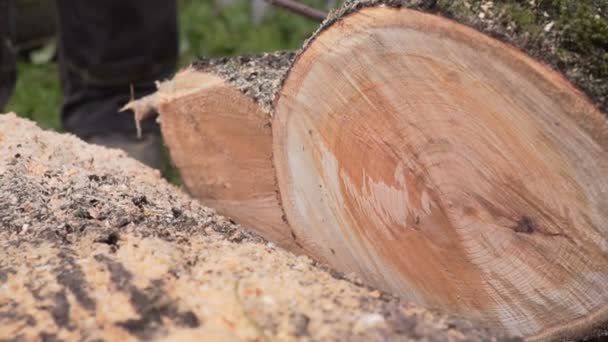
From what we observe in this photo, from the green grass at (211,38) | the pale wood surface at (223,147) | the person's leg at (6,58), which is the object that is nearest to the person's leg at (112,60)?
the person's leg at (6,58)

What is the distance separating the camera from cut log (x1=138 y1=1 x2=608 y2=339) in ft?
4.02

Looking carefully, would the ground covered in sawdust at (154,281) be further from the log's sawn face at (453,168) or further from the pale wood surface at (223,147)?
the pale wood surface at (223,147)

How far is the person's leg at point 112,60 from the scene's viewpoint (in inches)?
113

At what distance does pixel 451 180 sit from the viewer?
137cm

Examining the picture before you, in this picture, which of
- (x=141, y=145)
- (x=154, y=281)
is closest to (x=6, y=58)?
(x=141, y=145)

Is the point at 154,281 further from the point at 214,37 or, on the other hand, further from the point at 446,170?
the point at 214,37

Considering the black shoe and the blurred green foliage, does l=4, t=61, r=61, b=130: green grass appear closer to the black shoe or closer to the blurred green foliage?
the blurred green foliage

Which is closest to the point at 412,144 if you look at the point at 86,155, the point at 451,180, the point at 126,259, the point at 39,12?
the point at 451,180

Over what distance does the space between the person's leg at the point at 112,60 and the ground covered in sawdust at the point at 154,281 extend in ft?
4.37

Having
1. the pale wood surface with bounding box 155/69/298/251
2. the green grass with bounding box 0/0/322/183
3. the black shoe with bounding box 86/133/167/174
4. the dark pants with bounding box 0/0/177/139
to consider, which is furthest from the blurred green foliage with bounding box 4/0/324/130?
the pale wood surface with bounding box 155/69/298/251

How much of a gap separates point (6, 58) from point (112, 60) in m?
0.38

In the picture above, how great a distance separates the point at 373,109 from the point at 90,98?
1.86m

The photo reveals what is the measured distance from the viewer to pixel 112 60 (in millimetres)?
2957

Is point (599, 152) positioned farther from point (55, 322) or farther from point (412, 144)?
point (55, 322)
